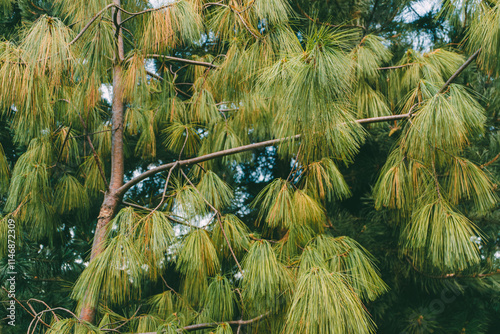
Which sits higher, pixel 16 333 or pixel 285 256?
pixel 285 256

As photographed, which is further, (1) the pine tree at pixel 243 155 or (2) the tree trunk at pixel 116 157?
(2) the tree trunk at pixel 116 157

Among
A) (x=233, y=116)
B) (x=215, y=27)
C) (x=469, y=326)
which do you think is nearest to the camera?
(x=215, y=27)

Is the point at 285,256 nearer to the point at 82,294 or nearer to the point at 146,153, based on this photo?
the point at 82,294

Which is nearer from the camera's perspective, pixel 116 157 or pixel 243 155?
pixel 116 157

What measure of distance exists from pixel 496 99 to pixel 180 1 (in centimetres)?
123

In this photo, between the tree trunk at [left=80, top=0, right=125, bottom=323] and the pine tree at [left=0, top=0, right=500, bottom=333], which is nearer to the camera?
the pine tree at [left=0, top=0, right=500, bottom=333]

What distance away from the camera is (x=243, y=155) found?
1.89 m

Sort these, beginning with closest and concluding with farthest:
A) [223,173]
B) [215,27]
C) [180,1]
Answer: [180,1] → [215,27] → [223,173]

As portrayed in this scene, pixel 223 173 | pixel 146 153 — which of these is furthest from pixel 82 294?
pixel 223 173

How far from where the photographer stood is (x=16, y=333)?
2.21 m

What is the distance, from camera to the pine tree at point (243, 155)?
41.6 inches

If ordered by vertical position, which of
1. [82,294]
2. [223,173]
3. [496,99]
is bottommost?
[82,294]

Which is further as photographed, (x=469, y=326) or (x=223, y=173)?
(x=469, y=326)

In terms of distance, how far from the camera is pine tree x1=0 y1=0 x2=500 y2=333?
106 cm
